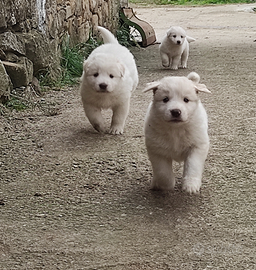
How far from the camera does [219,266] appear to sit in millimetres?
2496

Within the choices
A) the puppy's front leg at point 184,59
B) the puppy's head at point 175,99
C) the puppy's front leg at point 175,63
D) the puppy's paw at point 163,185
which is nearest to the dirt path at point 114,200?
the puppy's paw at point 163,185

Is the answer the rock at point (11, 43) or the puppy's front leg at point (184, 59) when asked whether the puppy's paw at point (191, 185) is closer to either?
the rock at point (11, 43)

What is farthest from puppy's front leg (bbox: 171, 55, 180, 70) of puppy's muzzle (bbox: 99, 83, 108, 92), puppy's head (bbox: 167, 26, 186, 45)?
puppy's muzzle (bbox: 99, 83, 108, 92)

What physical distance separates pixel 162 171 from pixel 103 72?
141 centimetres

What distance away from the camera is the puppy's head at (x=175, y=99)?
303 cm

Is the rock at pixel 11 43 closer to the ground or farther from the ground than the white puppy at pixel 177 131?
closer to the ground

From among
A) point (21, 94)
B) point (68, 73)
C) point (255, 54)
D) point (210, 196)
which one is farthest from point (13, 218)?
point (255, 54)

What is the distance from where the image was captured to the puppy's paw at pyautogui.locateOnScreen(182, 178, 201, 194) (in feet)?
9.96

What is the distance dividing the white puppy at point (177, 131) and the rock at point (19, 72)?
8.90 feet

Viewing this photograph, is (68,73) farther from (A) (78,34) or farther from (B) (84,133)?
(B) (84,133)

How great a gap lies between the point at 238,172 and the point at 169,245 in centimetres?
116

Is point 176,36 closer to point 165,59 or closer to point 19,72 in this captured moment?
point 165,59

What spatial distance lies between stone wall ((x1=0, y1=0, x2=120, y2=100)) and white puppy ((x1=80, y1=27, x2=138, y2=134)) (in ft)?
3.50

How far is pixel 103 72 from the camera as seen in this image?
14.5ft
